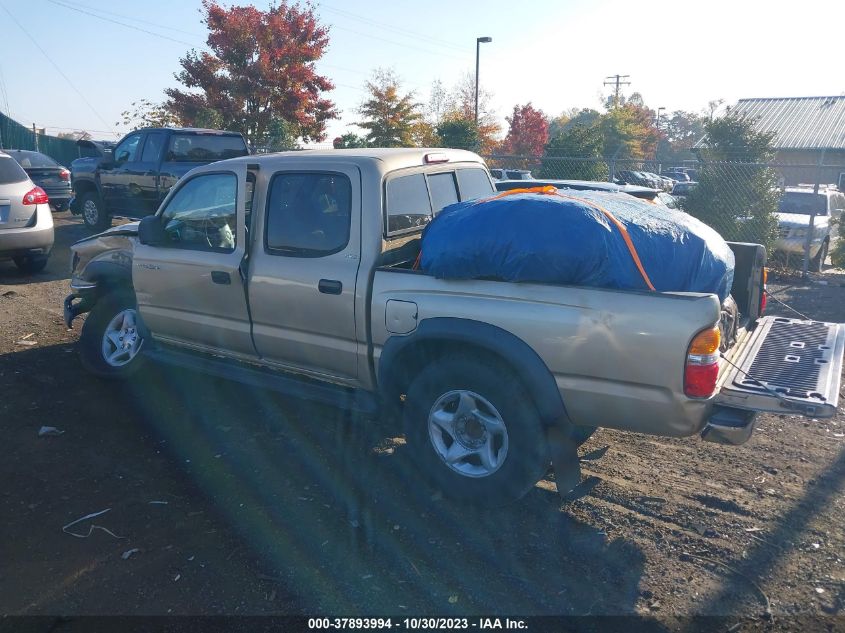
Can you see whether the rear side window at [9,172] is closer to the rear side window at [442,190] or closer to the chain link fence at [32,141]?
the rear side window at [442,190]

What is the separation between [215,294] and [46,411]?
68.4 inches

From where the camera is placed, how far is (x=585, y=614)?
3.20 m

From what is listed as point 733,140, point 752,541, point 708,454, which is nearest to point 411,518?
point 752,541

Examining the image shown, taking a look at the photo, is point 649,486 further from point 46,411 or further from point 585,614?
point 46,411

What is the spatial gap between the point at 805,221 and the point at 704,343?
10.9 m

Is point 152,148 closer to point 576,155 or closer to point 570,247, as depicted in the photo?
point 576,155

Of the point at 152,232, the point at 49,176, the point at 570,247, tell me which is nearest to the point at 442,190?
the point at 570,247

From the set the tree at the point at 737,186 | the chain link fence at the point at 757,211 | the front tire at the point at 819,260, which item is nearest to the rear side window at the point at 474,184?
the chain link fence at the point at 757,211

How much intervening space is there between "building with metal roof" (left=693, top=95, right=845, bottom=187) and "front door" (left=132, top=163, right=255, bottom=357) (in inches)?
1323

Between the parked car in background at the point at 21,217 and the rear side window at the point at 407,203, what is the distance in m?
7.66

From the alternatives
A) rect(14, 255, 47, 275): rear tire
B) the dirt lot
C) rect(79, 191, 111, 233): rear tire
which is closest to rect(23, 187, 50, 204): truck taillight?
rect(14, 255, 47, 275): rear tire

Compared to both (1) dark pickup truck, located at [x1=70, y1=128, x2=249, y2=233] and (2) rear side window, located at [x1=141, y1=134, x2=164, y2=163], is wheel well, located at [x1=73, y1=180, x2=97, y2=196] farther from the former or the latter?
(2) rear side window, located at [x1=141, y1=134, x2=164, y2=163]

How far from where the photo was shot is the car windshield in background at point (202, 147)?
1318 centimetres

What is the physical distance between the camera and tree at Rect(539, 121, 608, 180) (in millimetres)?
17484
